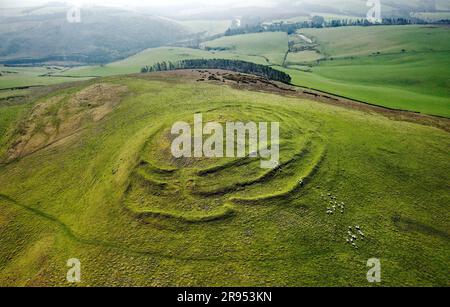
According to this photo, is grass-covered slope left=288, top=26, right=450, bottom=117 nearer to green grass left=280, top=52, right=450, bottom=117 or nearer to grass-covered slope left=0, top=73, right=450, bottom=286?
green grass left=280, top=52, right=450, bottom=117

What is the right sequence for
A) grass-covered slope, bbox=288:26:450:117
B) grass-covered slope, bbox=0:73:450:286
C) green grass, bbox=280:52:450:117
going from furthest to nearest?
1. grass-covered slope, bbox=288:26:450:117
2. green grass, bbox=280:52:450:117
3. grass-covered slope, bbox=0:73:450:286

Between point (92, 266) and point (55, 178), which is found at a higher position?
point (55, 178)

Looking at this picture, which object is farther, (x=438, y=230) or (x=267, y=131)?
(x=267, y=131)

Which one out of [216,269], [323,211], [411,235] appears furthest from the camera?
[323,211]

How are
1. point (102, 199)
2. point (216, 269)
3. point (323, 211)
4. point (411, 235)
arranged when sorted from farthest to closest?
point (102, 199)
point (323, 211)
point (411, 235)
point (216, 269)

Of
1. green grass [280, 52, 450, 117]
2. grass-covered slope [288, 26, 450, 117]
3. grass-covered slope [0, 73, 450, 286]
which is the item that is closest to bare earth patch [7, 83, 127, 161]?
grass-covered slope [0, 73, 450, 286]

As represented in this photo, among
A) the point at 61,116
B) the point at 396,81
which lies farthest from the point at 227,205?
the point at 396,81

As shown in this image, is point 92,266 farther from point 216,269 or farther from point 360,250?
point 360,250

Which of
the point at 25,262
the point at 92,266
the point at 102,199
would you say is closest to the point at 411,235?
the point at 92,266
